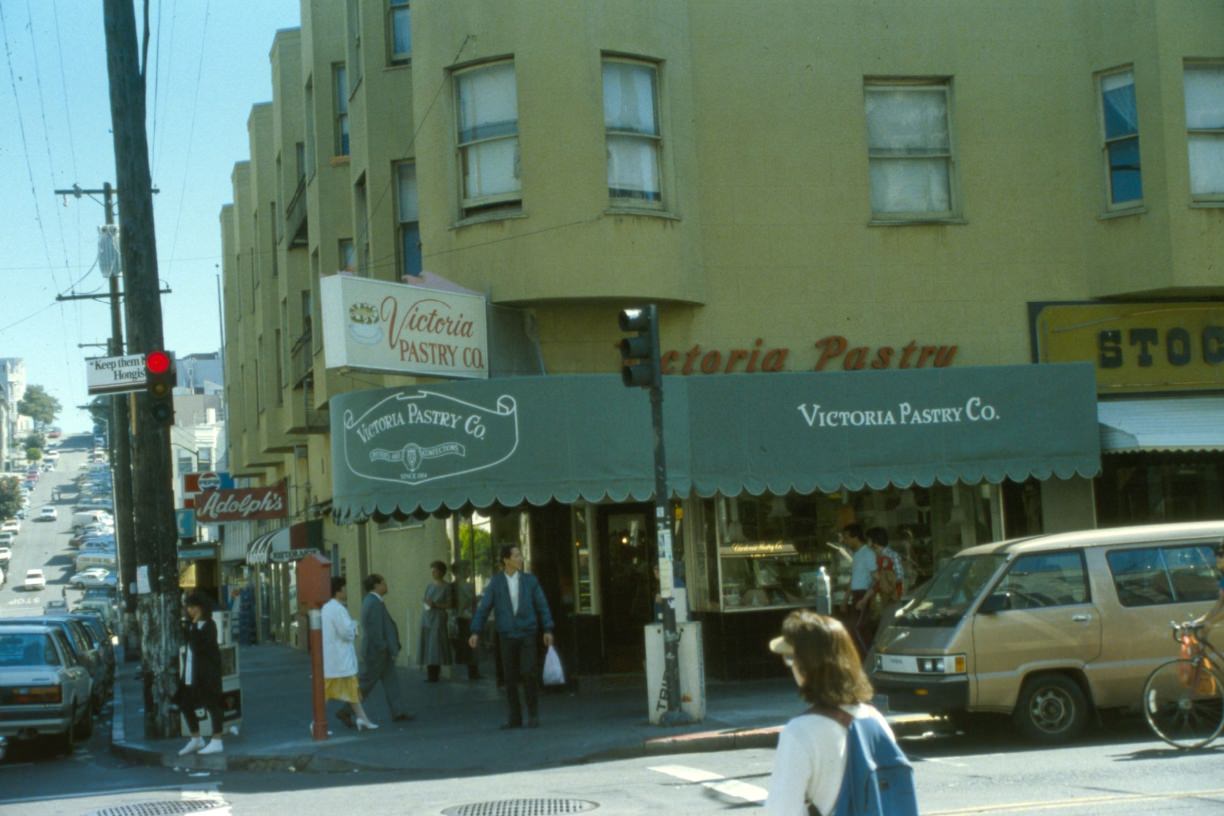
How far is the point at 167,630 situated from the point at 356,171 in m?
8.53

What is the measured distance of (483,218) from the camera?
60.8 feet

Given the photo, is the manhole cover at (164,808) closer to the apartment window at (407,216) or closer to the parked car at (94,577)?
the apartment window at (407,216)

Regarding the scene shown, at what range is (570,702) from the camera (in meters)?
18.3

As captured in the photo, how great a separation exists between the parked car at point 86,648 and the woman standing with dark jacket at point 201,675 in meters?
4.14

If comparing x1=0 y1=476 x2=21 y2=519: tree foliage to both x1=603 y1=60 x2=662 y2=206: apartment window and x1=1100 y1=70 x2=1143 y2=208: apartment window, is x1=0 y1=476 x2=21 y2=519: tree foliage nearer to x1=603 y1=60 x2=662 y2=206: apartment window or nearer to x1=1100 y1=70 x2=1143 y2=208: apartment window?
x1=603 y1=60 x2=662 y2=206: apartment window

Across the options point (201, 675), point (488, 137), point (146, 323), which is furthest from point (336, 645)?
point (488, 137)

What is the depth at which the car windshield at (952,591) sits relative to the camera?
537 inches

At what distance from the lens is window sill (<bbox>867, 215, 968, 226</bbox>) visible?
1961 centimetres

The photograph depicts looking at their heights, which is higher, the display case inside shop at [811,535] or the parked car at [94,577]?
the display case inside shop at [811,535]

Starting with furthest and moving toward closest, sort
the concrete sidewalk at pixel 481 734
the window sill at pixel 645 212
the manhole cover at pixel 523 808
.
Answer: the window sill at pixel 645 212, the concrete sidewalk at pixel 481 734, the manhole cover at pixel 523 808

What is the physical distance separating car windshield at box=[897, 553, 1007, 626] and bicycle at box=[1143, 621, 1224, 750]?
1804 millimetres

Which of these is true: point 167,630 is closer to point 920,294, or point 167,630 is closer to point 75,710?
point 75,710

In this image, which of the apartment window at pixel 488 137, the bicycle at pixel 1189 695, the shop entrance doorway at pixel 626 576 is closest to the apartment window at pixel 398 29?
the apartment window at pixel 488 137

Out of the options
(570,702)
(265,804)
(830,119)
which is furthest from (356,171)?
(265,804)
